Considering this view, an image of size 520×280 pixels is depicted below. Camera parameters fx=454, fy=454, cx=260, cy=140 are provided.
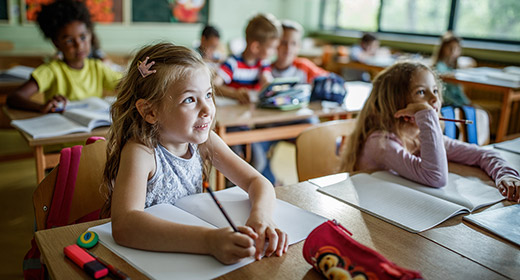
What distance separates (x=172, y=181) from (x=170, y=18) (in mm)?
4992

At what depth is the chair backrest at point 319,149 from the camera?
168 cm

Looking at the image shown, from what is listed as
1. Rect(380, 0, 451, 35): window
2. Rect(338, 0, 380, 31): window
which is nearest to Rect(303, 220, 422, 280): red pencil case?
Rect(380, 0, 451, 35): window

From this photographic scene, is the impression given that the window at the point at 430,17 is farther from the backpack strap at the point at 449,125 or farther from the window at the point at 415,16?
the backpack strap at the point at 449,125

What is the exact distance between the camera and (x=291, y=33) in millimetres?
2863

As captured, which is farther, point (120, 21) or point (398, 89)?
point (120, 21)

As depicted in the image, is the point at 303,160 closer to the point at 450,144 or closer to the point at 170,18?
the point at 450,144

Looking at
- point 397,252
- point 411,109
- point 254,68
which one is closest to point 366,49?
point 254,68

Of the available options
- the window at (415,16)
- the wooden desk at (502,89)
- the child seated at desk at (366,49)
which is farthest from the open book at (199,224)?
the window at (415,16)

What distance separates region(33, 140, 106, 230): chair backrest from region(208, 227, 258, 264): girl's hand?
583 mm

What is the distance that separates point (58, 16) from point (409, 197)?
1999 mm

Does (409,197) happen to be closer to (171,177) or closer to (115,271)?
(171,177)

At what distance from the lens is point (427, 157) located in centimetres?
133

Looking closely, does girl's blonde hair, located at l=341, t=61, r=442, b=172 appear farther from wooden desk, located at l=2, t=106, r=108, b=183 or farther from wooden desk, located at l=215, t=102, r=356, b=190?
wooden desk, located at l=2, t=106, r=108, b=183

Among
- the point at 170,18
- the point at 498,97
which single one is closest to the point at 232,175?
the point at 498,97
